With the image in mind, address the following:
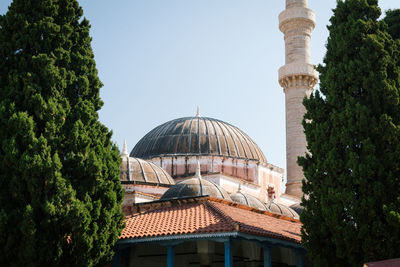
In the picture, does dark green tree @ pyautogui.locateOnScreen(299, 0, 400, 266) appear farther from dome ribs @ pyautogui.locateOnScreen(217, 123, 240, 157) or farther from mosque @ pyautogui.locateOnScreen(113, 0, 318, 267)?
dome ribs @ pyautogui.locateOnScreen(217, 123, 240, 157)

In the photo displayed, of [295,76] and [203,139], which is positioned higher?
[295,76]

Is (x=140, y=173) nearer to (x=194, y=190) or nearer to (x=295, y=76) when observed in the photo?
(x=194, y=190)

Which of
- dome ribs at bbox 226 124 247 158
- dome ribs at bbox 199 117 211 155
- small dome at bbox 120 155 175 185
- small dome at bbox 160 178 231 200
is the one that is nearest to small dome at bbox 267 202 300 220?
small dome at bbox 120 155 175 185

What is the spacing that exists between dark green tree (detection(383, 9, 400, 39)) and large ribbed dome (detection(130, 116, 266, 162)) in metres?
13.7

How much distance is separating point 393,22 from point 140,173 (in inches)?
453

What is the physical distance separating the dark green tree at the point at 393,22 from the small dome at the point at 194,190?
292 inches

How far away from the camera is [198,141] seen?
1055 inches

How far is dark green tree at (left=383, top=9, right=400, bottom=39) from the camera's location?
1334 centimetres

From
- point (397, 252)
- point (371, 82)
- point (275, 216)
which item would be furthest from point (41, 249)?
point (275, 216)

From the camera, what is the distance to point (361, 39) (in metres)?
11.2

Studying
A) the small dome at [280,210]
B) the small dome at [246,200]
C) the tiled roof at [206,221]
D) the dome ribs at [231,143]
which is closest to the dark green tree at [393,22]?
the tiled roof at [206,221]

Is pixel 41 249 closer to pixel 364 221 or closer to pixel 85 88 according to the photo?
pixel 85 88

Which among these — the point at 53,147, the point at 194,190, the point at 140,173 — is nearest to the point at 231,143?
the point at 140,173

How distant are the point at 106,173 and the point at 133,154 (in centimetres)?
1747
